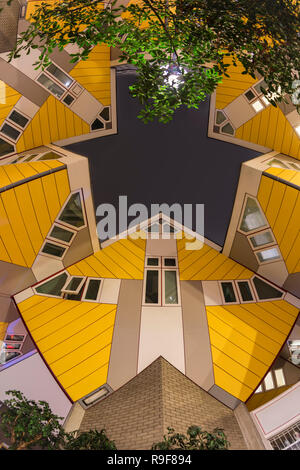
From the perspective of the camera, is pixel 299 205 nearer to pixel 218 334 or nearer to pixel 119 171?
pixel 218 334

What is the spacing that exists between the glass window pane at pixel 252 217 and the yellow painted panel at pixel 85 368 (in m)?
3.97

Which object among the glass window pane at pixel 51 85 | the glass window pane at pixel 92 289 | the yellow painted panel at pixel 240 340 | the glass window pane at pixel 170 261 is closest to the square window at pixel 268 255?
the yellow painted panel at pixel 240 340

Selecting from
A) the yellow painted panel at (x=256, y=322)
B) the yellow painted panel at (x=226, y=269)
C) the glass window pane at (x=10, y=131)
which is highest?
the glass window pane at (x=10, y=131)

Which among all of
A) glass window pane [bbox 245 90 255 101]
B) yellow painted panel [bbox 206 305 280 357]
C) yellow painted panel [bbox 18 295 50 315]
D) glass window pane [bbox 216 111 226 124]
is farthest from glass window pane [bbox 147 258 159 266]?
glass window pane [bbox 245 90 255 101]

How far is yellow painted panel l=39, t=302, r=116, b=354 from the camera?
19.3ft

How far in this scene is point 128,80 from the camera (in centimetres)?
748

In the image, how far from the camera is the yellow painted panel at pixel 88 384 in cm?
530

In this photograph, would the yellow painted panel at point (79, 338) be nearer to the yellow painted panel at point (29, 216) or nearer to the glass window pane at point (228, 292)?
the yellow painted panel at point (29, 216)

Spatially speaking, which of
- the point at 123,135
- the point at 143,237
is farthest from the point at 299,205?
the point at 123,135

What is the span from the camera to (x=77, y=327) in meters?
6.17

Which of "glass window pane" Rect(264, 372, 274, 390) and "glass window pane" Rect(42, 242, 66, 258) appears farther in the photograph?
"glass window pane" Rect(42, 242, 66, 258)

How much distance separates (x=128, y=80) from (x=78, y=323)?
5.70 metres

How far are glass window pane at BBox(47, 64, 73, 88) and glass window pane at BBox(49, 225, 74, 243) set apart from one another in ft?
10.7

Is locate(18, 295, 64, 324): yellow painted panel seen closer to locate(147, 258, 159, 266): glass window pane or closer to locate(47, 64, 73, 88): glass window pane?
locate(147, 258, 159, 266): glass window pane
